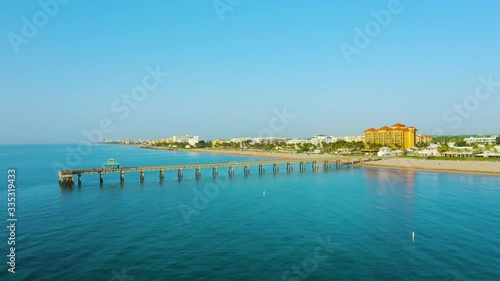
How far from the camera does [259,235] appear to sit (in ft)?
91.1

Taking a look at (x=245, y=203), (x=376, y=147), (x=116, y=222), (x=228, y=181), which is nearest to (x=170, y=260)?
(x=116, y=222)

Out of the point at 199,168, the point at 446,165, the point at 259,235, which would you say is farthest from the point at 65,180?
the point at 446,165

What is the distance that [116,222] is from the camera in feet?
107

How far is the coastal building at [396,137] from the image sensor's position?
14725cm

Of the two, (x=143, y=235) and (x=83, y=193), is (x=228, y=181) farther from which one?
(x=143, y=235)

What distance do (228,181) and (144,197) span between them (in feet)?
70.9

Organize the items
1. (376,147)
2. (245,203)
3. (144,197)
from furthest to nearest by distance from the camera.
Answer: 1. (376,147)
2. (144,197)
3. (245,203)

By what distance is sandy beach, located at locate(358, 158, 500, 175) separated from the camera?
233 feet

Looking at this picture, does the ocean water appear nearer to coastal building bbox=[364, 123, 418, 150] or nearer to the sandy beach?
the sandy beach

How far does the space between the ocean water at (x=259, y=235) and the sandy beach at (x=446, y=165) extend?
26425 mm

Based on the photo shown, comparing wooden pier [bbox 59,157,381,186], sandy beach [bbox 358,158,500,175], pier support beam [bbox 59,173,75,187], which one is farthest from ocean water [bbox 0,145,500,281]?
sandy beach [bbox 358,158,500,175]

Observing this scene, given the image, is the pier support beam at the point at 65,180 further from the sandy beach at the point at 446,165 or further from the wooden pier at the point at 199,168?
the sandy beach at the point at 446,165

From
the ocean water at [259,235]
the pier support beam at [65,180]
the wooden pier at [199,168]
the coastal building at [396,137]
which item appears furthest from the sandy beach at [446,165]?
the pier support beam at [65,180]

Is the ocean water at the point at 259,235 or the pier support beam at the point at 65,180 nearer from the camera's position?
the ocean water at the point at 259,235
